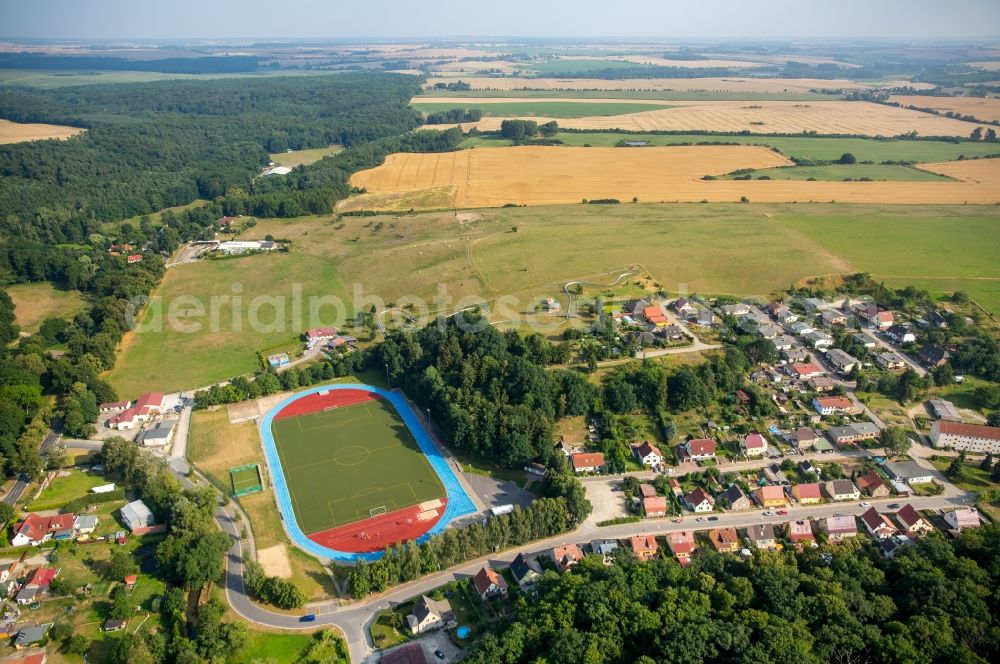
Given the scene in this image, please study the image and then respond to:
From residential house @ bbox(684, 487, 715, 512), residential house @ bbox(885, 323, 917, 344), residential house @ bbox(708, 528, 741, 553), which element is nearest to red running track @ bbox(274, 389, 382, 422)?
residential house @ bbox(684, 487, 715, 512)

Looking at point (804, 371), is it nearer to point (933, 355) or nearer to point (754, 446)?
point (933, 355)

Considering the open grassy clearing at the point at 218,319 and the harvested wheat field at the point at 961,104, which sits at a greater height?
the harvested wheat field at the point at 961,104

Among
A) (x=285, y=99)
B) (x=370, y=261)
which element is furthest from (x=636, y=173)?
(x=285, y=99)

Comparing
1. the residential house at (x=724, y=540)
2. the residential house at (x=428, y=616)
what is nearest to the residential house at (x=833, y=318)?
the residential house at (x=724, y=540)

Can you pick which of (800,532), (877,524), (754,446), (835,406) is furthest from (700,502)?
(835,406)

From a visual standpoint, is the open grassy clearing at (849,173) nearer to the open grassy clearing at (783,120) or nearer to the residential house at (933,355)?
the open grassy clearing at (783,120)

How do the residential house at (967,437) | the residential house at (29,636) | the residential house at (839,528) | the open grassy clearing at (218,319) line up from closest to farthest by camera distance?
the residential house at (29,636) < the residential house at (839,528) < the residential house at (967,437) < the open grassy clearing at (218,319)

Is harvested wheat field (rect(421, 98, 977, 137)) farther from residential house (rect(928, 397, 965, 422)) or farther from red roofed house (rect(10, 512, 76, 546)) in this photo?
red roofed house (rect(10, 512, 76, 546))
